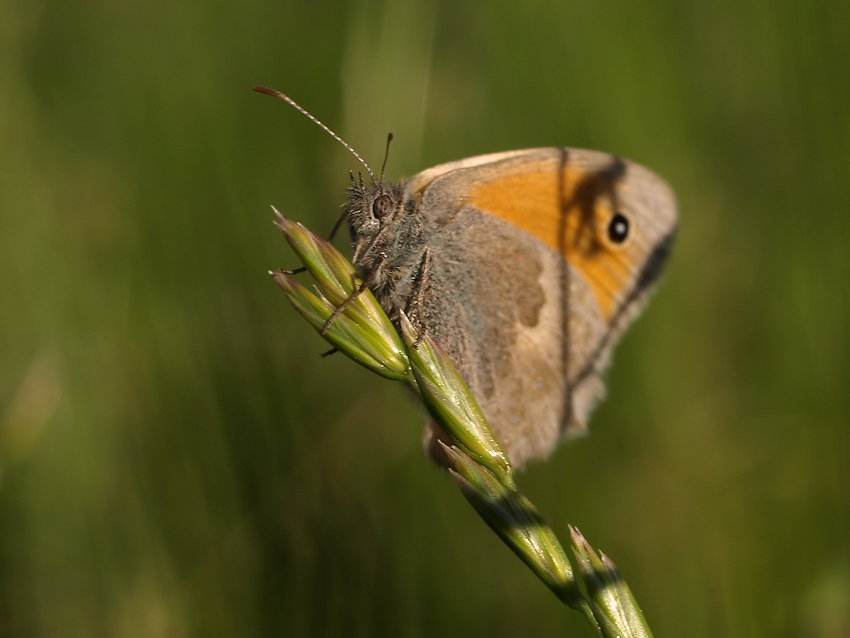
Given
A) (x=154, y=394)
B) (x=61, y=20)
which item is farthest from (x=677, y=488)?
(x=61, y=20)

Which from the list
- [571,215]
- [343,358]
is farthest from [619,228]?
[343,358]

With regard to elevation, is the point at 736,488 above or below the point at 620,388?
below

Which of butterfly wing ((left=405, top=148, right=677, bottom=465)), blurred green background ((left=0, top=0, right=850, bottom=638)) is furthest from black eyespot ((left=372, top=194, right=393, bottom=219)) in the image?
blurred green background ((left=0, top=0, right=850, bottom=638))

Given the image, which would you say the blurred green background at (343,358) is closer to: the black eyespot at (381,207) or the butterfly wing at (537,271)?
the butterfly wing at (537,271)

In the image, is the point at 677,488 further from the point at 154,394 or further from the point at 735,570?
the point at 154,394

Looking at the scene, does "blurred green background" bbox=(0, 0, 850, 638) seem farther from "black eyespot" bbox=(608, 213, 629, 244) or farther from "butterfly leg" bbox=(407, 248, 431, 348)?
"black eyespot" bbox=(608, 213, 629, 244)

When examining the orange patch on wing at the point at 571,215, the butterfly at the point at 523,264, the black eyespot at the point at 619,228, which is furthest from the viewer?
the black eyespot at the point at 619,228

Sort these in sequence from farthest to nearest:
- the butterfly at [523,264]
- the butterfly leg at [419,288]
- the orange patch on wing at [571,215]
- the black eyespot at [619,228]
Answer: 1. the black eyespot at [619,228]
2. the orange patch on wing at [571,215]
3. the butterfly at [523,264]
4. the butterfly leg at [419,288]

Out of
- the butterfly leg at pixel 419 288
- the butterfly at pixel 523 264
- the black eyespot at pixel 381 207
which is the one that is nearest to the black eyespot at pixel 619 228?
the butterfly at pixel 523 264
